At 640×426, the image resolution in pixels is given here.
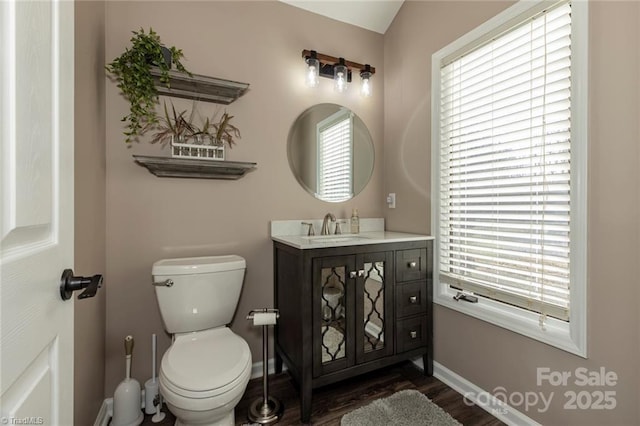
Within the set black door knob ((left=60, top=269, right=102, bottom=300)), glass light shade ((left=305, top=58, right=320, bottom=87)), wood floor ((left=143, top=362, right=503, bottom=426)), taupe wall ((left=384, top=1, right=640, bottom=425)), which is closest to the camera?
black door knob ((left=60, top=269, right=102, bottom=300))

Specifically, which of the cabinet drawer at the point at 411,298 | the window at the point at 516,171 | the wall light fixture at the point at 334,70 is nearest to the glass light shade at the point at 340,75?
the wall light fixture at the point at 334,70

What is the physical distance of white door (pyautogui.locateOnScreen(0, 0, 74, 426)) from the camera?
454 mm

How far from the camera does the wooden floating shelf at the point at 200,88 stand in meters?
1.58

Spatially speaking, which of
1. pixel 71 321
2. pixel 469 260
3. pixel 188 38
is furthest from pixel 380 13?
pixel 71 321

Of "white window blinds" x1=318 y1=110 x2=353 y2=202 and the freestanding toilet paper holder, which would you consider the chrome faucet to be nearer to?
"white window blinds" x1=318 y1=110 x2=353 y2=202

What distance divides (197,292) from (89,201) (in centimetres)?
66

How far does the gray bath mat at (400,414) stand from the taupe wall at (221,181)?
80 cm

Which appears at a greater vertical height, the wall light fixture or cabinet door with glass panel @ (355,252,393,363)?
the wall light fixture

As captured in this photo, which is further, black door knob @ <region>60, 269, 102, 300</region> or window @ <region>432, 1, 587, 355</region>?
window @ <region>432, 1, 587, 355</region>

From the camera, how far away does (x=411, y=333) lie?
6.09ft

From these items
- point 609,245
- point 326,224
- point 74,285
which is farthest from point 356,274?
point 74,285

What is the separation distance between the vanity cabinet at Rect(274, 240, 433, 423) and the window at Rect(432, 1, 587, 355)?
0.75 feet

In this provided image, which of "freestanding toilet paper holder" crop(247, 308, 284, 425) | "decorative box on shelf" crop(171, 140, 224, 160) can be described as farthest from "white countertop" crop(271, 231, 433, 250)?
"decorative box on shelf" crop(171, 140, 224, 160)

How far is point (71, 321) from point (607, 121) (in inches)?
75.7
